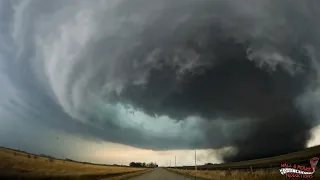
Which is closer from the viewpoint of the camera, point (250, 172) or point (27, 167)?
point (27, 167)

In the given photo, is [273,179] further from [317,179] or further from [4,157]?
[4,157]

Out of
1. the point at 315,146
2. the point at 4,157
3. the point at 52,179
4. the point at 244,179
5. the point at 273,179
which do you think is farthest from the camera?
the point at 315,146

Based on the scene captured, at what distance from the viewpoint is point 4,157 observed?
24.2 metres

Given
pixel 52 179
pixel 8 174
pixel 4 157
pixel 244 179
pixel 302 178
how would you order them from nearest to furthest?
pixel 8 174
pixel 4 157
pixel 302 178
pixel 52 179
pixel 244 179

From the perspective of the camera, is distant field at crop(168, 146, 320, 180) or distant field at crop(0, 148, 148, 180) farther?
distant field at crop(168, 146, 320, 180)

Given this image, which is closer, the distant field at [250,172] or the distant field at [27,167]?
the distant field at [27,167]

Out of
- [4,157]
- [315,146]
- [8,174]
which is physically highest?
[315,146]

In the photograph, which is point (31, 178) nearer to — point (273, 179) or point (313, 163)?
point (273, 179)

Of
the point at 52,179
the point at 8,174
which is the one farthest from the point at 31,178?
the point at 52,179

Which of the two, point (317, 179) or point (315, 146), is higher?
point (315, 146)

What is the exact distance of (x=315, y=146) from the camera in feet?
580

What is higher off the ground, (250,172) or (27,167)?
(250,172)

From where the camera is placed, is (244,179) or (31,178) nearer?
(31,178)

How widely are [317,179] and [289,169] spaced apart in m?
4.40
